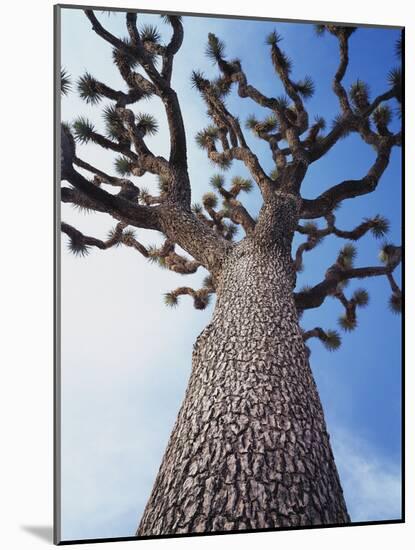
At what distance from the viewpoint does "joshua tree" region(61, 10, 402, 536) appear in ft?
10.0

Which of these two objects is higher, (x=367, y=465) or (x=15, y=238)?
(x=15, y=238)

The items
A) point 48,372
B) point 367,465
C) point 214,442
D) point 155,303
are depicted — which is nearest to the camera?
point 214,442

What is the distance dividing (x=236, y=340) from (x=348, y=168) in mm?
1305

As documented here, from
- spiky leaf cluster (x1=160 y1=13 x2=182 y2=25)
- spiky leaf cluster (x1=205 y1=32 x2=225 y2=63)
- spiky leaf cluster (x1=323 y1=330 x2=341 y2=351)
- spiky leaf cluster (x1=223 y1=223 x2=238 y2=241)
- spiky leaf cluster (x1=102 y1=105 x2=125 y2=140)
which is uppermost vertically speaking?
spiky leaf cluster (x1=160 y1=13 x2=182 y2=25)

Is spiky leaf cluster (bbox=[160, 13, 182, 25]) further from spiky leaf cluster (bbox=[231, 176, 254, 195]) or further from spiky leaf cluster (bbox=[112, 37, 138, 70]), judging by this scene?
spiky leaf cluster (bbox=[231, 176, 254, 195])

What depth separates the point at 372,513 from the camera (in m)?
3.76

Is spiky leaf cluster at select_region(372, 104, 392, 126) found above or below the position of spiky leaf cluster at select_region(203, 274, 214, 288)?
above

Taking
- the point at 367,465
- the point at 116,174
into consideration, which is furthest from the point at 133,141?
the point at 367,465

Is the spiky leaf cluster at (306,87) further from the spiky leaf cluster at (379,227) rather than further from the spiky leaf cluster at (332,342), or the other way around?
the spiky leaf cluster at (332,342)

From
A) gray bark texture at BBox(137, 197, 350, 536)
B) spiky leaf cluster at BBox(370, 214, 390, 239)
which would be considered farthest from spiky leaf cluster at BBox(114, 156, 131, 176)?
spiky leaf cluster at BBox(370, 214, 390, 239)

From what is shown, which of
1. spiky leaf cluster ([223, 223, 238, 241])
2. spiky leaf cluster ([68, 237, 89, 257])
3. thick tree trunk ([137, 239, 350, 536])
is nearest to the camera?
thick tree trunk ([137, 239, 350, 536])

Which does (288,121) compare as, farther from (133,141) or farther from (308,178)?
(133,141)

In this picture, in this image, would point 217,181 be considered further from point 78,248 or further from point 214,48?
point 78,248

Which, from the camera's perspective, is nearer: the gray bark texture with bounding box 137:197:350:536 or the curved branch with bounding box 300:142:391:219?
the gray bark texture with bounding box 137:197:350:536
